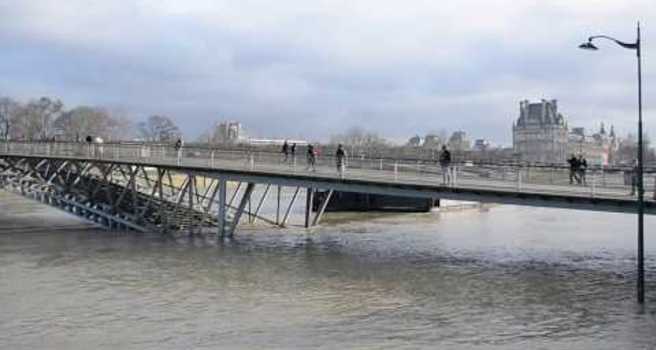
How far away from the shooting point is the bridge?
3759 centimetres

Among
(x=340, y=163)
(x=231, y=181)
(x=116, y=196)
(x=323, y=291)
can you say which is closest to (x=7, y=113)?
(x=116, y=196)

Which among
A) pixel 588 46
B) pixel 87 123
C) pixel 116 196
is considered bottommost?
pixel 116 196

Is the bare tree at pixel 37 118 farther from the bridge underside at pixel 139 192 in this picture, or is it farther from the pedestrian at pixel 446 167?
the pedestrian at pixel 446 167

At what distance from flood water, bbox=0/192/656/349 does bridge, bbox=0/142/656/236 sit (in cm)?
287

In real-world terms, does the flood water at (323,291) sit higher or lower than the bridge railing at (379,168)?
lower

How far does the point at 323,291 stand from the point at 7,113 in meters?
136

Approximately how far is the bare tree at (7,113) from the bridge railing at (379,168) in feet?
300

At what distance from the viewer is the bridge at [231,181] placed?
3759 cm

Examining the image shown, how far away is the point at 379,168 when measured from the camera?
45531mm

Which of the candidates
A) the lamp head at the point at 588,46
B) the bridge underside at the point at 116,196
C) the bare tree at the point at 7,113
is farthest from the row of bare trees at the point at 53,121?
the lamp head at the point at 588,46

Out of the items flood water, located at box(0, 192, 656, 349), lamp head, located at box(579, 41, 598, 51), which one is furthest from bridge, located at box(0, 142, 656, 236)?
lamp head, located at box(579, 41, 598, 51)

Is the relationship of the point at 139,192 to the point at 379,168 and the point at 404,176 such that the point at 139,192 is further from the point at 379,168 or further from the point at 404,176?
the point at 404,176

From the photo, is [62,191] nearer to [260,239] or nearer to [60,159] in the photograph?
[60,159]

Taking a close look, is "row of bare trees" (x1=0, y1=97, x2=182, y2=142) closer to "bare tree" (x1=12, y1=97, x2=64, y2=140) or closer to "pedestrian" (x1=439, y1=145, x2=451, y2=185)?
"bare tree" (x1=12, y1=97, x2=64, y2=140)
